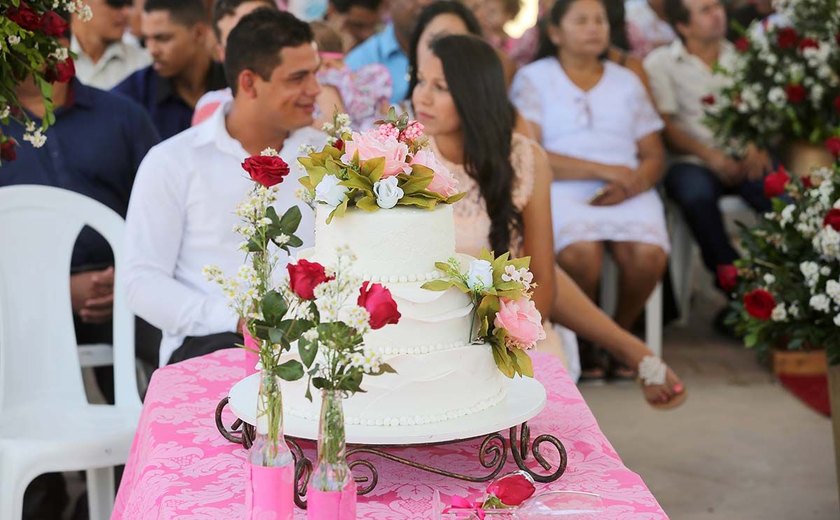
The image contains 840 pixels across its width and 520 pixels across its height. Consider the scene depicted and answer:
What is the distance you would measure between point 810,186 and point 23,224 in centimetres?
225

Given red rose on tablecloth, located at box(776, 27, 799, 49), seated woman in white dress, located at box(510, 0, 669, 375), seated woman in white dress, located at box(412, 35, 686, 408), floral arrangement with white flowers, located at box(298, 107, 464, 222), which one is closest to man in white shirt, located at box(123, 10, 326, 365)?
seated woman in white dress, located at box(412, 35, 686, 408)

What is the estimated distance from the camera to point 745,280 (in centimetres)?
371

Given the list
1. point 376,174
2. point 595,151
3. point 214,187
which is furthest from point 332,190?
point 595,151

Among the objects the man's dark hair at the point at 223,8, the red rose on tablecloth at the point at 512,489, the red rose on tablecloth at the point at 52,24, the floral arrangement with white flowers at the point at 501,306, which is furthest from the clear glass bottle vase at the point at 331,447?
the man's dark hair at the point at 223,8

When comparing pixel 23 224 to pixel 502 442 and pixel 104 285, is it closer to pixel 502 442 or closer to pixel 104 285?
pixel 104 285

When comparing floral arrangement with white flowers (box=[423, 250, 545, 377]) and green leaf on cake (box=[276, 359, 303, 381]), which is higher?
green leaf on cake (box=[276, 359, 303, 381])

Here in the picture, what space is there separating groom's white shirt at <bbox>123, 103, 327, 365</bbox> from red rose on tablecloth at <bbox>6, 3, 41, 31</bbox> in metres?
0.77

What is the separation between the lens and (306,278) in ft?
5.32

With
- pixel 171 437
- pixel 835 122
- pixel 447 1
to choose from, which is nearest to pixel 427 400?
pixel 171 437

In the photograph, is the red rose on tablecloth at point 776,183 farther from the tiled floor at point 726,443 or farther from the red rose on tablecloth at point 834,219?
the tiled floor at point 726,443

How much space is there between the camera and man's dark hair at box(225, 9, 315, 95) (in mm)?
3686

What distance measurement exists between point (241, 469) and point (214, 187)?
157cm

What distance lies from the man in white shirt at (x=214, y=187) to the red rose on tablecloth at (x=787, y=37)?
2.62m

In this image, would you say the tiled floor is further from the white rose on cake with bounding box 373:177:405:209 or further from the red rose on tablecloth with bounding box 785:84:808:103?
the white rose on cake with bounding box 373:177:405:209
